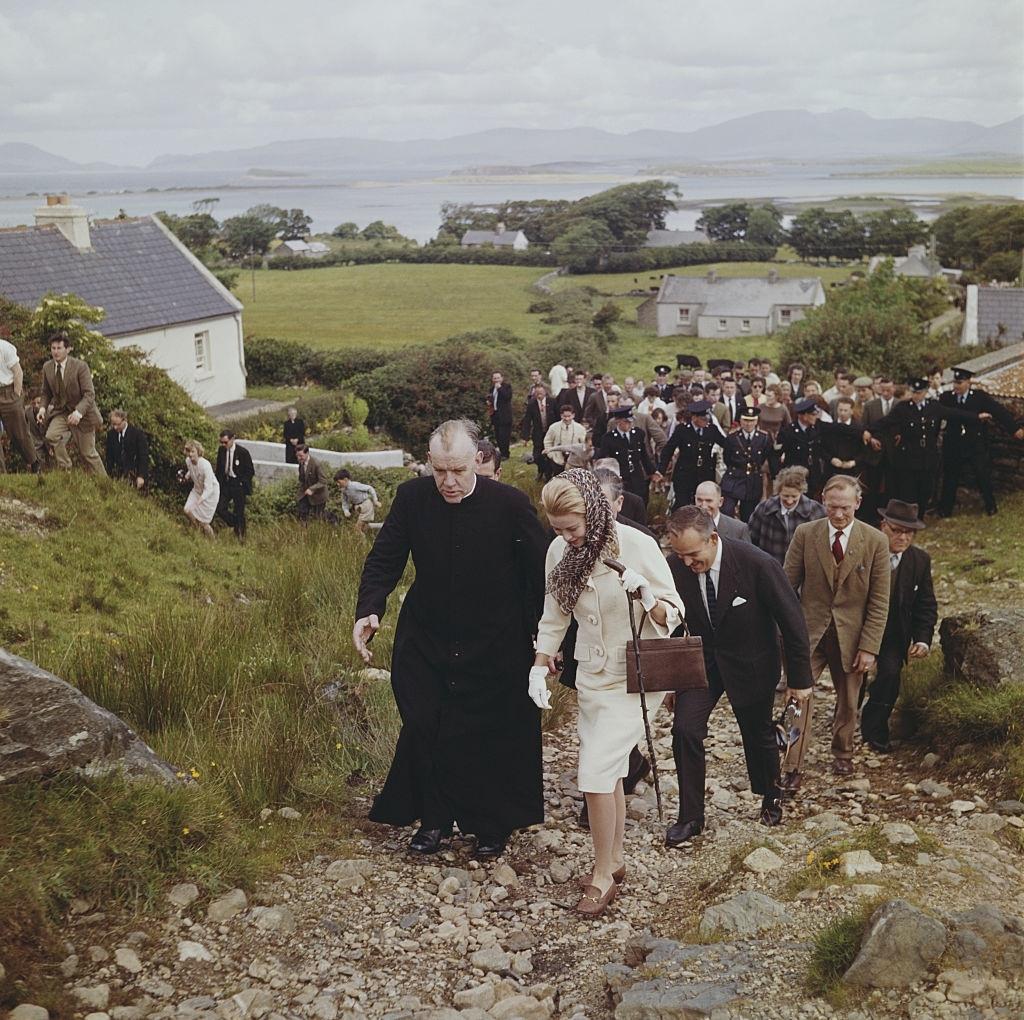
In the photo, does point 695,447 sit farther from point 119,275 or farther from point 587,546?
point 119,275

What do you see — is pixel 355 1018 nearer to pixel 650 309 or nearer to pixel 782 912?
pixel 782 912

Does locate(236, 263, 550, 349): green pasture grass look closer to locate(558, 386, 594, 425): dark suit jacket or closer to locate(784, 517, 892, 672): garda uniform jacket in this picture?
locate(558, 386, 594, 425): dark suit jacket

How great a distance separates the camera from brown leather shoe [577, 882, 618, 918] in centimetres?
581

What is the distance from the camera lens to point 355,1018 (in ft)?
16.1

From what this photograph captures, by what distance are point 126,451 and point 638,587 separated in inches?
463

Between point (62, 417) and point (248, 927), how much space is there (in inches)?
424

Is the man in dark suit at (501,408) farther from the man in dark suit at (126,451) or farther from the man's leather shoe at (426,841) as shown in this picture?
the man's leather shoe at (426,841)

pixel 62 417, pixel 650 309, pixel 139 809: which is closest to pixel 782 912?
pixel 139 809

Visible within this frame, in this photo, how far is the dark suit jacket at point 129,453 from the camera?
15.8 metres

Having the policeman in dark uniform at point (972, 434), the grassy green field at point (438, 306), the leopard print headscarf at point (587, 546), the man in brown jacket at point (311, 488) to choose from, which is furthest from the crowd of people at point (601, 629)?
the grassy green field at point (438, 306)

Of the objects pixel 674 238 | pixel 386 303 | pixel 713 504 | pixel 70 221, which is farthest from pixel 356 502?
pixel 674 238

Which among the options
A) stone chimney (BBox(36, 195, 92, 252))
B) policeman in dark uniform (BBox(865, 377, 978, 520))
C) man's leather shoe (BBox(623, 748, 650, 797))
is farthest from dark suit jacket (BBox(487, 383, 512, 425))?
stone chimney (BBox(36, 195, 92, 252))

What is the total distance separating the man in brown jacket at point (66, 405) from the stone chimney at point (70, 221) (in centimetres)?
2817

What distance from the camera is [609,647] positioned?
19.0 ft
